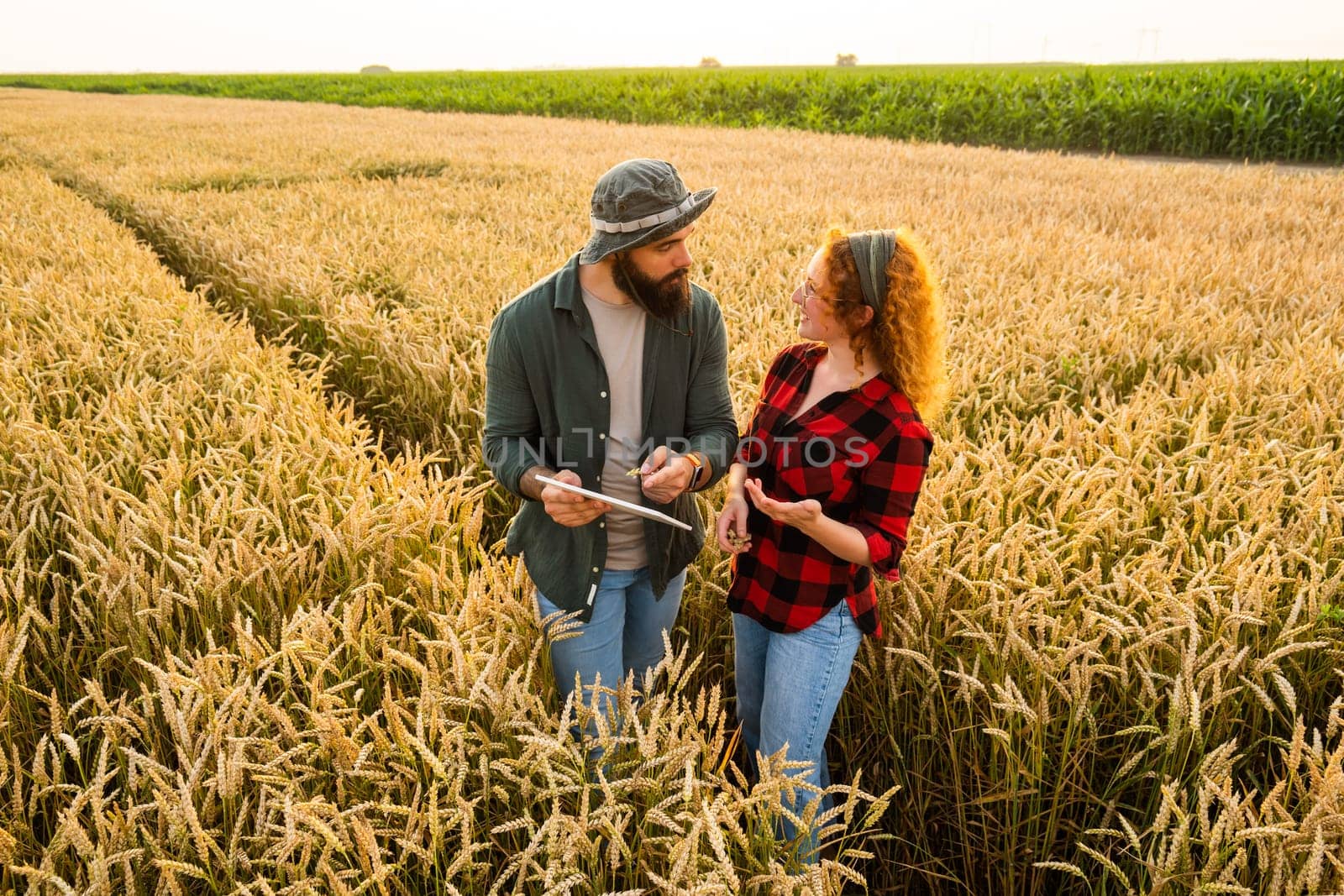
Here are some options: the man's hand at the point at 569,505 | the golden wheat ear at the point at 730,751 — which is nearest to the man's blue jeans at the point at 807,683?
the golden wheat ear at the point at 730,751

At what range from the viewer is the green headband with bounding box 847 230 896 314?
72.7 inches

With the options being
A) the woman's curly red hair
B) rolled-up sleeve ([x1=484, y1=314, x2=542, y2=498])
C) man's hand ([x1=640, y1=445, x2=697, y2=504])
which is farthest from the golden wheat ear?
the woman's curly red hair

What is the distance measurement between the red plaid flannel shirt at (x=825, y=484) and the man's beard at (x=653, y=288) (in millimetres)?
389

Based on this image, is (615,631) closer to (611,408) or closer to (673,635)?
(673,635)

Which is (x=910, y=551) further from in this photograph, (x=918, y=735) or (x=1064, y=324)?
(x=1064, y=324)

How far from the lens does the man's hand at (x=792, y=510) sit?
1.73 meters

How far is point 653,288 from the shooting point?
1935mm

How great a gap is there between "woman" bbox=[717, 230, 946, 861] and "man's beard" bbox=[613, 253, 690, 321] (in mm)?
297

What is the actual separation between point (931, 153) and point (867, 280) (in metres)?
13.3

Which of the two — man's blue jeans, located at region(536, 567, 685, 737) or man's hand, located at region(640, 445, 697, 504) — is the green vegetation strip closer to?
man's blue jeans, located at region(536, 567, 685, 737)

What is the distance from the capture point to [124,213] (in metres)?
9.05

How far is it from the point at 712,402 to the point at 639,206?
1.97 feet

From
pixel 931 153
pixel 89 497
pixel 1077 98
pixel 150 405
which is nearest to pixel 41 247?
pixel 150 405

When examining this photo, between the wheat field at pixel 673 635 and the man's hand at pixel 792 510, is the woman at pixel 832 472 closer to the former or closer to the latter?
the man's hand at pixel 792 510
